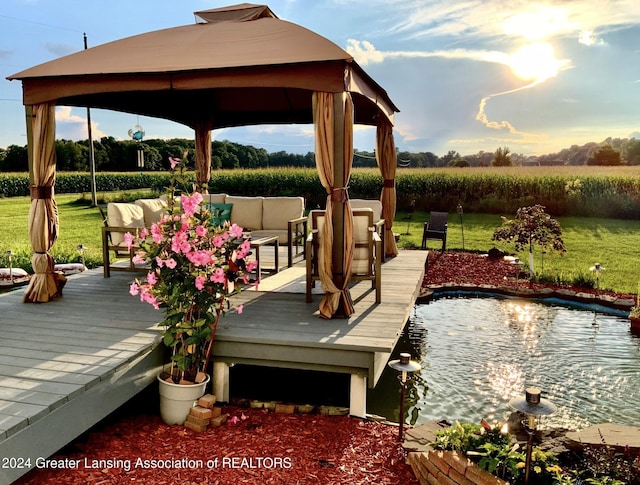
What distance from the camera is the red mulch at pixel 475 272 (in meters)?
8.47

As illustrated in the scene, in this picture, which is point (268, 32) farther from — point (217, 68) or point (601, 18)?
point (601, 18)

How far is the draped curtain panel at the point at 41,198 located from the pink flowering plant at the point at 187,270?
81.8 inches

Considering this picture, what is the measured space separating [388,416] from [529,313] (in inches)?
143

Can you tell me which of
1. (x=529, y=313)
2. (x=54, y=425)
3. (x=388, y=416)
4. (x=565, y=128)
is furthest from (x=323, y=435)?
(x=565, y=128)

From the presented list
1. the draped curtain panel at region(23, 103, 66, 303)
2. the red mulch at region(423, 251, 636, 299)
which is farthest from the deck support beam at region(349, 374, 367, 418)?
the red mulch at region(423, 251, 636, 299)

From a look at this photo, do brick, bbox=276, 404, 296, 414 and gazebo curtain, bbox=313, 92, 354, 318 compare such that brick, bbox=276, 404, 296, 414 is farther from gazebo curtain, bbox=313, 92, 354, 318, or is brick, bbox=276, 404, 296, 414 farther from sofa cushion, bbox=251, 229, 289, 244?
sofa cushion, bbox=251, 229, 289, 244

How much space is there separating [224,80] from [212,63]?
19 cm

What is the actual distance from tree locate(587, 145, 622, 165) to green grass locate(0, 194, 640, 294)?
1077cm

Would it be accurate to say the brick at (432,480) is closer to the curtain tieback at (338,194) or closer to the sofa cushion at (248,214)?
the curtain tieback at (338,194)

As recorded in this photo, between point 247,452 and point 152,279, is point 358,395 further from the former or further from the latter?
point 152,279

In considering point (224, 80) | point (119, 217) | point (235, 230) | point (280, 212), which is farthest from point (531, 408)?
point (280, 212)

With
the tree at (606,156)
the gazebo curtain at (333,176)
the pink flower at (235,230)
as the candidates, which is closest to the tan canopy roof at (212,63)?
the gazebo curtain at (333,176)

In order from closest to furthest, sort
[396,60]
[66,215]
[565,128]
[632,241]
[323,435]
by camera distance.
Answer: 1. [323,435]
2. [632,241]
3. [66,215]
4. [565,128]
5. [396,60]

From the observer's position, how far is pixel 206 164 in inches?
352
